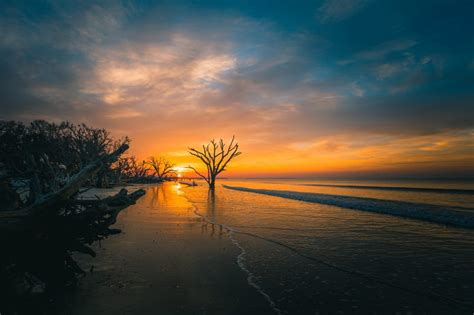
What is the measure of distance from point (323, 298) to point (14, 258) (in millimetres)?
4305

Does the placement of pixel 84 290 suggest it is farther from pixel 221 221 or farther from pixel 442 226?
pixel 442 226

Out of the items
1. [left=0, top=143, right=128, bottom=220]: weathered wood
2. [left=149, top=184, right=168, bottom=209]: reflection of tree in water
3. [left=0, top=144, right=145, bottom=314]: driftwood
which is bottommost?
[left=149, top=184, right=168, bottom=209]: reflection of tree in water

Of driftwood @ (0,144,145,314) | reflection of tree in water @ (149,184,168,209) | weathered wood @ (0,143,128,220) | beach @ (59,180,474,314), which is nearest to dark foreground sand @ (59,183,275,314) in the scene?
beach @ (59,180,474,314)

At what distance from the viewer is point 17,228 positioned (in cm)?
284

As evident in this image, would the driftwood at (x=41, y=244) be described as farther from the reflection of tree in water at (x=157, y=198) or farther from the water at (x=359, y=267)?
the reflection of tree in water at (x=157, y=198)

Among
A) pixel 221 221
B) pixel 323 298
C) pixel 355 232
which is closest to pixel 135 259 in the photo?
pixel 323 298

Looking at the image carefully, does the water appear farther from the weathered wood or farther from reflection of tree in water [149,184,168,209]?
reflection of tree in water [149,184,168,209]

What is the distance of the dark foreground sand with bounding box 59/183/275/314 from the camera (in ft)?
10.5

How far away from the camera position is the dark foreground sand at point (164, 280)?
126 inches

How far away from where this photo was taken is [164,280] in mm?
4082

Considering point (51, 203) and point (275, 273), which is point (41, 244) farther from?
point (275, 273)

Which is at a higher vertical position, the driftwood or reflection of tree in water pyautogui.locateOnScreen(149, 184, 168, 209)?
the driftwood

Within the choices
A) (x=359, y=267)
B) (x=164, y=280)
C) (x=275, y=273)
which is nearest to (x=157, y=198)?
(x=164, y=280)

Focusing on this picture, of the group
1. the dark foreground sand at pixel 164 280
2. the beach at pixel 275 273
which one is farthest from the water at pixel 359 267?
the dark foreground sand at pixel 164 280
